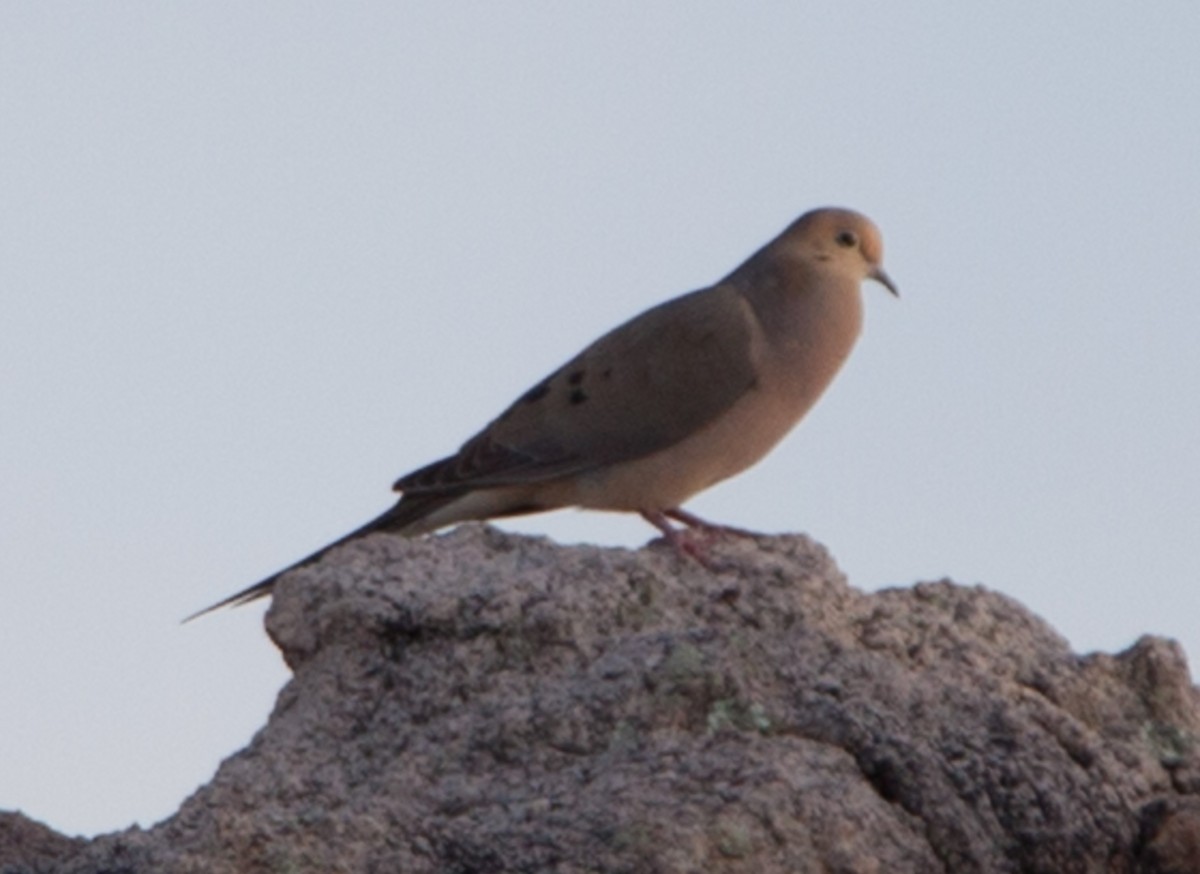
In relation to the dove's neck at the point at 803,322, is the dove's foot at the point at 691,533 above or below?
below

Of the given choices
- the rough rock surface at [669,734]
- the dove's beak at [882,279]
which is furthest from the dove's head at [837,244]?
the rough rock surface at [669,734]

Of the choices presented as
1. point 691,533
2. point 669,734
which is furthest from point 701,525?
point 669,734

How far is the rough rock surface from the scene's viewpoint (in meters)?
3.42

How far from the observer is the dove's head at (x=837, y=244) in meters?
8.30

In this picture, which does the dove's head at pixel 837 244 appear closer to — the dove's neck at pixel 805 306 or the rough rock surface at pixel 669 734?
the dove's neck at pixel 805 306

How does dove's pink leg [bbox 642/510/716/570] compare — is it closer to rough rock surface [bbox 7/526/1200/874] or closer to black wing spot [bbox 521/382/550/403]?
rough rock surface [bbox 7/526/1200/874]

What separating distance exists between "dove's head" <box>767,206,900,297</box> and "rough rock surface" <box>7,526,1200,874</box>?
3580 millimetres

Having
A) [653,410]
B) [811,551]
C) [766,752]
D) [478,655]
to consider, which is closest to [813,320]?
[653,410]

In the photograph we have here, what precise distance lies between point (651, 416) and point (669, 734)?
4067mm

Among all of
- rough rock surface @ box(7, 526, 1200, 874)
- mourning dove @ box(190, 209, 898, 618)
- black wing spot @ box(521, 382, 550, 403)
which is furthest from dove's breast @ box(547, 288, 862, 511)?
rough rock surface @ box(7, 526, 1200, 874)

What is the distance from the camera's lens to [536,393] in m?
8.02

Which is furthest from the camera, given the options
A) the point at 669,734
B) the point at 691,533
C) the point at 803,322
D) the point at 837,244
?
the point at 837,244

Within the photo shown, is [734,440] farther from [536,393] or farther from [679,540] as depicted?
[679,540]

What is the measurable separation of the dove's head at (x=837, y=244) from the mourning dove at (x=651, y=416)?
235mm
